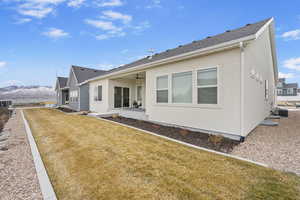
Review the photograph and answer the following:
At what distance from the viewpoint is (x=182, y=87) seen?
6223 millimetres

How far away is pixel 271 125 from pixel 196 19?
8.85 m

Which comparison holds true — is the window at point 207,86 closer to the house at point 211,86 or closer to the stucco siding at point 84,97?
the house at point 211,86

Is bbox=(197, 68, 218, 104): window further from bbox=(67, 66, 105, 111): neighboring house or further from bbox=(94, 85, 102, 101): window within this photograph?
bbox=(67, 66, 105, 111): neighboring house

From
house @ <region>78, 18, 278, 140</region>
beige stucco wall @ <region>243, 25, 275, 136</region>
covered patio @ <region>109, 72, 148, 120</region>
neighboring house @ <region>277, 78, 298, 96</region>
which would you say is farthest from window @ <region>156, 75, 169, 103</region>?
neighboring house @ <region>277, 78, 298, 96</region>

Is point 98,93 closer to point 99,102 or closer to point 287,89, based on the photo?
point 99,102

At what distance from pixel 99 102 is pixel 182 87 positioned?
899 cm

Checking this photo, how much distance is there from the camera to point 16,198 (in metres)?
2.11

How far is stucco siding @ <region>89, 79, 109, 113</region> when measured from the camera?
1168 centimetres

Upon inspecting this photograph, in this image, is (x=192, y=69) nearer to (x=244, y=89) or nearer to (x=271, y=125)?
(x=244, y=89)

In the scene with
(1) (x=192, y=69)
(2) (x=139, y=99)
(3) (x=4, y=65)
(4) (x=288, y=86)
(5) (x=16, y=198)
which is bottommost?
(5) (x=16, y=198)

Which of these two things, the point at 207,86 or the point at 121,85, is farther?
the point at 121,85

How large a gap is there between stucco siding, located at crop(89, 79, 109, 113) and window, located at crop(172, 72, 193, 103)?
22.4ft

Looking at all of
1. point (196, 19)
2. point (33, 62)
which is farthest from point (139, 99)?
point (33, 62)

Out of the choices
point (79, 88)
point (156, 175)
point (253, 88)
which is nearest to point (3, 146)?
point (156, 175)
